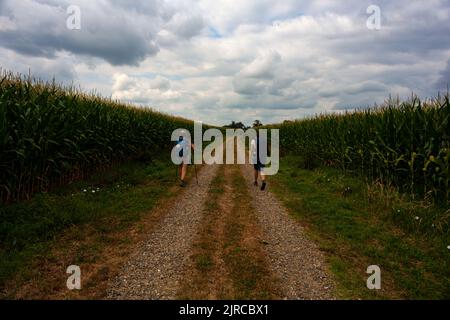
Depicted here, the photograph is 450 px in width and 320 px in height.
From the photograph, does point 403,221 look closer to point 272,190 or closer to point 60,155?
point 272,190

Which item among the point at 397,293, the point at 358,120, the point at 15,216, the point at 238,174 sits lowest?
the point at 397,293

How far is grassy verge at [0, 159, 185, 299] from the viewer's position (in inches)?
202

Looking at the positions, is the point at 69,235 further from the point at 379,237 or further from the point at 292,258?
the point at 379,237

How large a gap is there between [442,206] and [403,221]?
1076mm

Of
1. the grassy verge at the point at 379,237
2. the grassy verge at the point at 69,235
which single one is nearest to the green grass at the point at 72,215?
the grassy verge at the point at 69,235

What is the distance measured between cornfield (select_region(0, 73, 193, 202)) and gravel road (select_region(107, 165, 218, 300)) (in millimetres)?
3875

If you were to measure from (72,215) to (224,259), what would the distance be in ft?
14.0

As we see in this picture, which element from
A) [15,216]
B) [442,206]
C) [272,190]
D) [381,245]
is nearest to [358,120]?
[272,190]

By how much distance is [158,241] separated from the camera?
702 cm

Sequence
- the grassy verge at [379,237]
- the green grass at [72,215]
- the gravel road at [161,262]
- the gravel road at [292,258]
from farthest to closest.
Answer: the green grass at [72,215]
the grassy verge at [379,237]
the gravel road at [292,258]
the gravel road at [161,262]

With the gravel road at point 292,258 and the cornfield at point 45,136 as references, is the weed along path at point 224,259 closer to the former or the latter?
the gravel road at point 292,258

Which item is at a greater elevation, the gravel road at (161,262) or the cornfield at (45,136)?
the cornfield at (45,136)

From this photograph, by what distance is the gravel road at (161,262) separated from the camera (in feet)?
16.0

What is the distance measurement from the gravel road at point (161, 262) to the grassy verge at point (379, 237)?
2804 mm
